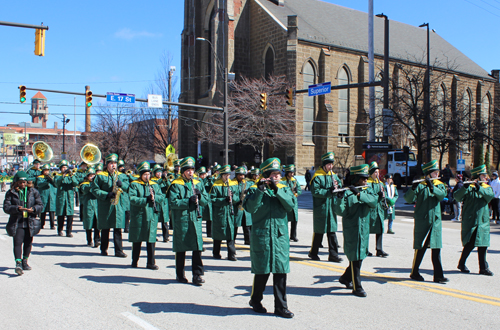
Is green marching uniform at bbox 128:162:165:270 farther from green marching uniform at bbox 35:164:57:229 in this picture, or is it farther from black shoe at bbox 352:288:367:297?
green marching uniform at bbox 35:164:57:229

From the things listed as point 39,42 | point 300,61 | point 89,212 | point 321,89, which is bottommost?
point 89,212

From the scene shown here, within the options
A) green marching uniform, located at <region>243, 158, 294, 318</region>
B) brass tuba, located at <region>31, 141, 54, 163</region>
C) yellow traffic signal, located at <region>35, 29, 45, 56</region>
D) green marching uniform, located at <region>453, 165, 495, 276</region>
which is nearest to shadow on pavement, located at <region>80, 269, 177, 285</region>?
green marching uniform, located at <region>243, 158, 294, 318</region>

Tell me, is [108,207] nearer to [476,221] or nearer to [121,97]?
[476,221]

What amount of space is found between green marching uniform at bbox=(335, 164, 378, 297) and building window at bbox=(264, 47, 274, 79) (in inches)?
1399

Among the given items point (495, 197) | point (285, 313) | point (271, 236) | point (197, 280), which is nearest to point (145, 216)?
point (197, 280)

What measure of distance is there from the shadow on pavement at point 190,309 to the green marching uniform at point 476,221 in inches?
159

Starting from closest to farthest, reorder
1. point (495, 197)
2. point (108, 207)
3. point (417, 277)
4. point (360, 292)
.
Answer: point (360, 292)
point (417, 277)
point (108, 207)
point (495, 197)

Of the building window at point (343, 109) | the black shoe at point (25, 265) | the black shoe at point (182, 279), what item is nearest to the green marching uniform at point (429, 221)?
the black shoe at point (182, 279)

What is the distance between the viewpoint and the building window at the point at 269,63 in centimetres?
4100

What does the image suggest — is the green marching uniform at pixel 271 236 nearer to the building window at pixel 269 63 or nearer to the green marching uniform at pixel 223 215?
the green marching uniform at pixel 223 215

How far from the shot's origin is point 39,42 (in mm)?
14242

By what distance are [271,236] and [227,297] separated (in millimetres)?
1448

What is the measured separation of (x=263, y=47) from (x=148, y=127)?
14792 mm

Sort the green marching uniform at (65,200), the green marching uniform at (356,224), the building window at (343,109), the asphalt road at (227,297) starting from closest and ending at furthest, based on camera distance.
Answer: the asphalt road at (227,297), the green marching uniform at (356,224), the green marching uniform at (65,200), the building window at (343,109)
